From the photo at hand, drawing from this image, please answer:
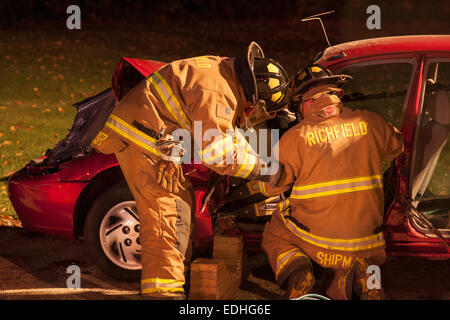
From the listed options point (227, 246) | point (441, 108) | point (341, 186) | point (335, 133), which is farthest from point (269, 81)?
point (441, 108)

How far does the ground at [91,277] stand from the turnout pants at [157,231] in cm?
58

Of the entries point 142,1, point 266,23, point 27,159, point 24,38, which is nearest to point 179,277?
point 27,159

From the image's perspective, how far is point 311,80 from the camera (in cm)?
391

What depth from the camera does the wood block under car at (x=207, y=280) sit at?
3.91 m

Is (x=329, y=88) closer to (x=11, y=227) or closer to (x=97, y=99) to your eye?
Answer: (x=97, y=99)

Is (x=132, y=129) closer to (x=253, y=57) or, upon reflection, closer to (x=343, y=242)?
(x=253, y=57)

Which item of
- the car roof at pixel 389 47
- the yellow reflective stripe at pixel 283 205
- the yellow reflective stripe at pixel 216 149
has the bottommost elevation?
the yellow reflective stripe at pixel 283 205

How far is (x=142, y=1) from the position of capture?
2745 centimetres

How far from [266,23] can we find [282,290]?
2209 cm

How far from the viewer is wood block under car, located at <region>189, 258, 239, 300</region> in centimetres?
391

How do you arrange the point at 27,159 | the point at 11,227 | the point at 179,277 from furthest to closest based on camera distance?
the point at 27,159
the point at 11,227
the point at 179,277

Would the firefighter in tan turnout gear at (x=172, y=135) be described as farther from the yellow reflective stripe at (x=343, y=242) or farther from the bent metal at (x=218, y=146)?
the yellow reflective stripe at (x=343, y=242)

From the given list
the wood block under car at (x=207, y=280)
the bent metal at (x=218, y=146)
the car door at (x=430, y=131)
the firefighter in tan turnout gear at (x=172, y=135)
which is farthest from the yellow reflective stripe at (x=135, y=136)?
the car door at (x=430, y=131)

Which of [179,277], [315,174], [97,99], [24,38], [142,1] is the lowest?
[179,277]
